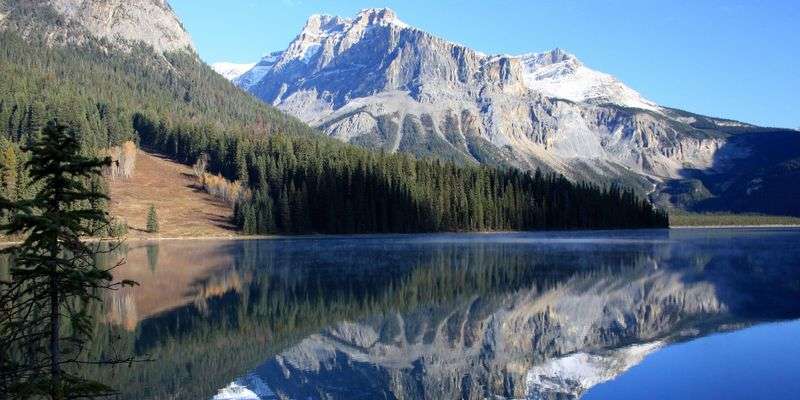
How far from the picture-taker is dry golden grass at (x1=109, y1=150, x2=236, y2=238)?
484 feet

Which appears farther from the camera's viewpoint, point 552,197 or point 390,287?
point 552,197

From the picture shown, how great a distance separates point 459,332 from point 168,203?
13966 centimetres

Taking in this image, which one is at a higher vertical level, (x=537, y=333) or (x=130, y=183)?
(x=130, y=183)

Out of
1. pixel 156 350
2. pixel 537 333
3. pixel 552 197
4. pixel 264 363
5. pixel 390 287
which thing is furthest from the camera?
pixel 552 197

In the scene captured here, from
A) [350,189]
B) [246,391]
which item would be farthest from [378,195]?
[246,391]

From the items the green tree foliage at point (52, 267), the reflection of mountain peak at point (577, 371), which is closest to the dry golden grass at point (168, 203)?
the reflection of mountain peak at point (577, 371)

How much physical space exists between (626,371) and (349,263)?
5230 centimetres

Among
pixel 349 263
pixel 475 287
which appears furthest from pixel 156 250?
pixel 475 287

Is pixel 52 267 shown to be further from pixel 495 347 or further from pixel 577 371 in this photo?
pixel 495 347

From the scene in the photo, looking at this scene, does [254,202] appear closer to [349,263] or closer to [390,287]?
[349,263]

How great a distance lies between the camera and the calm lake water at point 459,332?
27.9 meters

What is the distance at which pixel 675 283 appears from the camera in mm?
59375

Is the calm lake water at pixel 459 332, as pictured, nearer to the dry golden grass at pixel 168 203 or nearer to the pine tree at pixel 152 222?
the pine tree at pixel 152 222

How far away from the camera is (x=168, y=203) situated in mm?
166000
